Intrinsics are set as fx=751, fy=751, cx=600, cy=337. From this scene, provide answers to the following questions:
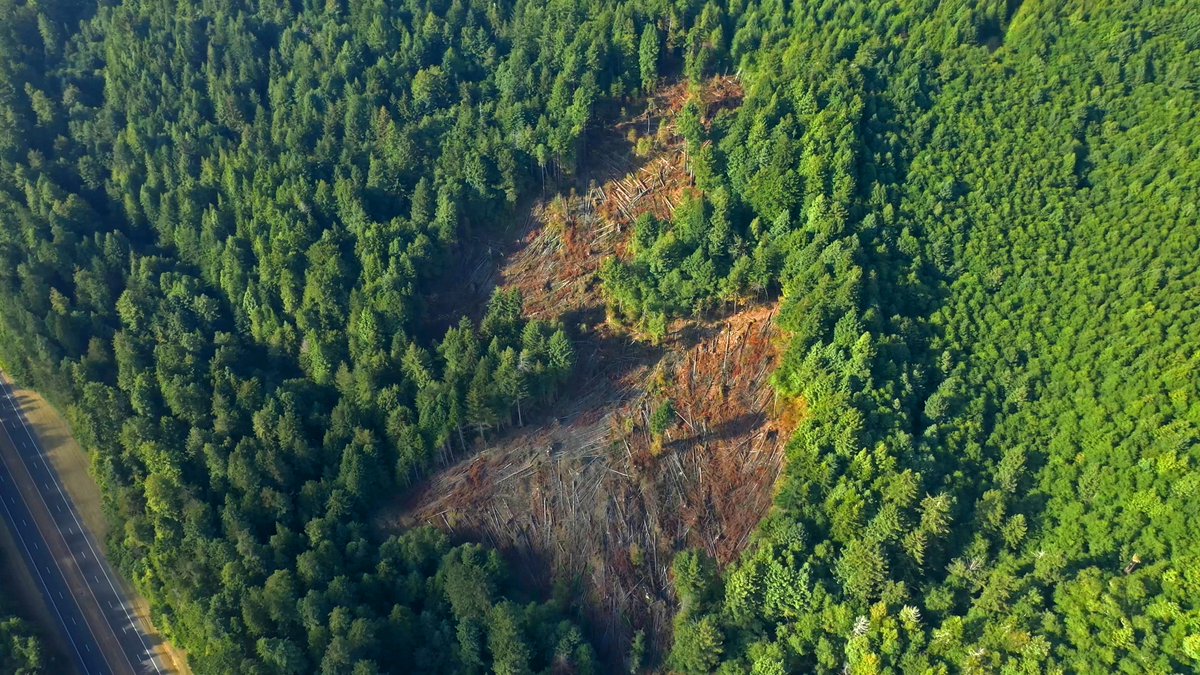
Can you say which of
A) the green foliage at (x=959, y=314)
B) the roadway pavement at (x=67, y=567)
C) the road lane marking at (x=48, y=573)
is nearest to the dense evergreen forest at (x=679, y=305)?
the green foliage at (x=959, y=314)

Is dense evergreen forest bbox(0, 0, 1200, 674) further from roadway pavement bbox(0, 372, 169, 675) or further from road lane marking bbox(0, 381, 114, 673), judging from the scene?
road lane marking bbox(0, 381, 114, 673)

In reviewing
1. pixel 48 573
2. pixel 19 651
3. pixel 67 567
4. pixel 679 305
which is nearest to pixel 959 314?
pixel 679 305

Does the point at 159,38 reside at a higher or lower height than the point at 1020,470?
higher

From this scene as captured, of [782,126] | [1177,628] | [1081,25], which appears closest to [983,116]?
[1081,25]

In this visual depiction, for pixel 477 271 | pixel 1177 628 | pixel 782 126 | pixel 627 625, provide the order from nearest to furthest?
pixel 1177 628
pixel 627 625
pixel 782 126
pixel 477 271

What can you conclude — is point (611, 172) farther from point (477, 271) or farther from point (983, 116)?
point (983, 116)

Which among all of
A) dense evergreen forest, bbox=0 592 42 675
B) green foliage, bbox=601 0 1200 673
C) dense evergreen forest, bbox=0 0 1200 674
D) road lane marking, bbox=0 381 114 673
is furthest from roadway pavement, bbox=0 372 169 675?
green foliage, bbox=601 0 1200 673
